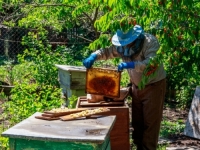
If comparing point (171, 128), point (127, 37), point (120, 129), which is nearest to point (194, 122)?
point (171, 128)

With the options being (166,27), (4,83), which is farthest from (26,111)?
(4,83)

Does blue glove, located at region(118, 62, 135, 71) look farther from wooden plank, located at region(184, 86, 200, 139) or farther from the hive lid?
wooden plank, located at region(184, 86, 200, 139)

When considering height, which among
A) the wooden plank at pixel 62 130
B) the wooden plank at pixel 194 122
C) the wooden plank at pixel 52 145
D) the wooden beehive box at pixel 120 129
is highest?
the wooden plank at pixel 62 130

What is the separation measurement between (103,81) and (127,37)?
1.71ft

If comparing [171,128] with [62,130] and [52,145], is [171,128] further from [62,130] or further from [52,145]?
[52,145]

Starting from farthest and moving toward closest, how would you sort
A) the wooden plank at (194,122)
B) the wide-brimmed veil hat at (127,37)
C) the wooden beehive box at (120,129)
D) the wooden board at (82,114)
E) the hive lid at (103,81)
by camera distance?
1. the wooden plank at (194,122)
2. the wide-brimmed veil hat at (127,37)
3. the hive lid at (103,81)
4. the wooden beehive box at (120,129)
5. the wooden board at (82,114)

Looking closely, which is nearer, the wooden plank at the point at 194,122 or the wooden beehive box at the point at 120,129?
the wooden beehive box at the point at 120,129

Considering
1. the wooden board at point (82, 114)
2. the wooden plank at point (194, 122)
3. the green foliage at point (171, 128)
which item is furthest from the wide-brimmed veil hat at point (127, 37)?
the wooden plank at point (194, 122)

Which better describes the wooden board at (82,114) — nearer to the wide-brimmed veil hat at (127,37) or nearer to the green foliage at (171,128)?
the wide-brimmed veil hat at (127,37)

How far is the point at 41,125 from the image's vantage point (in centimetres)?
300

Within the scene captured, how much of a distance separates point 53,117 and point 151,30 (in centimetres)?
99

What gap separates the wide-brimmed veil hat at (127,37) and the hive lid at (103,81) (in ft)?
1.07

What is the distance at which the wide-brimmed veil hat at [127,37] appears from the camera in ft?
14.5

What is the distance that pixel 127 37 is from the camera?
449 centimetres
